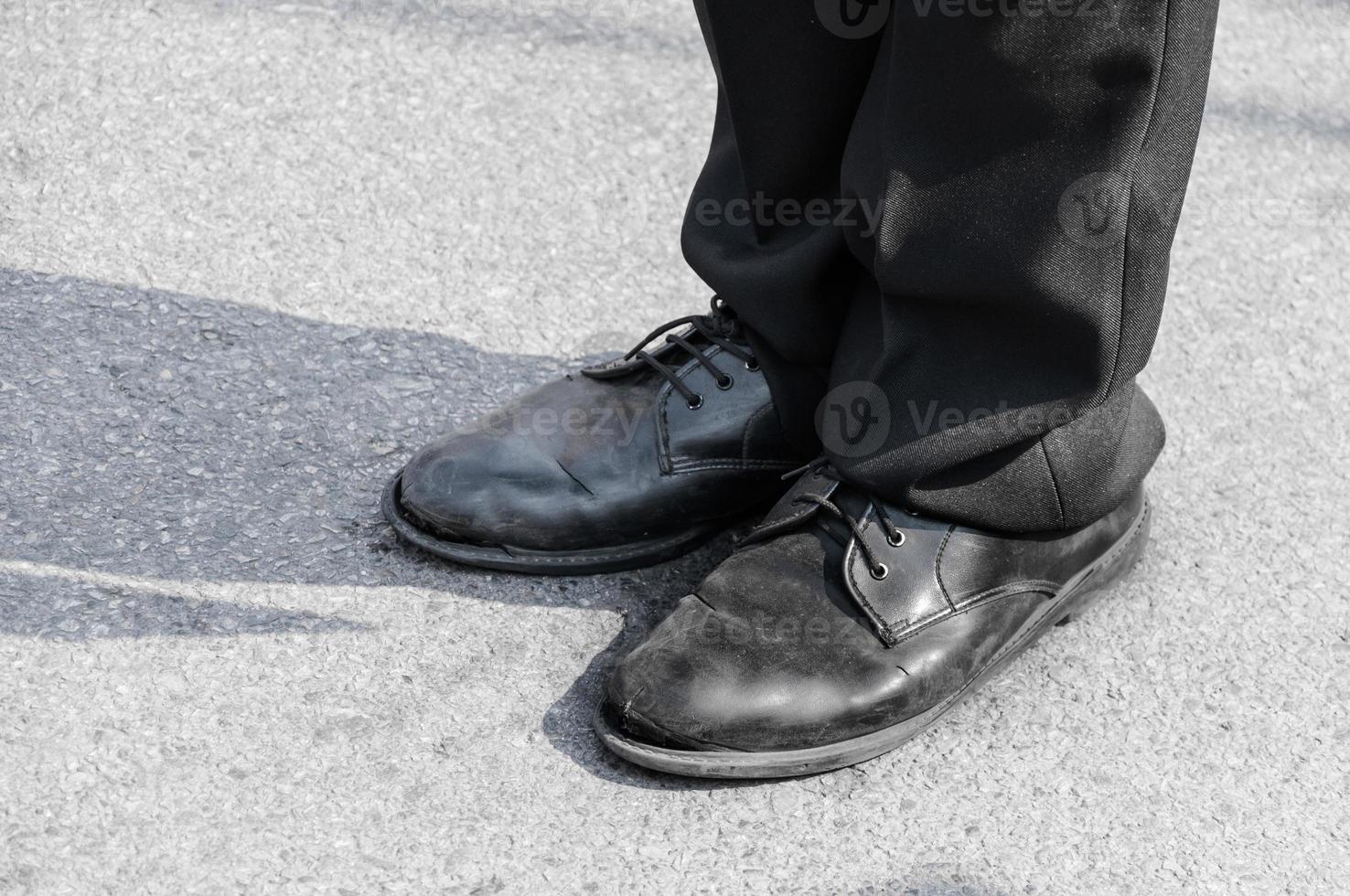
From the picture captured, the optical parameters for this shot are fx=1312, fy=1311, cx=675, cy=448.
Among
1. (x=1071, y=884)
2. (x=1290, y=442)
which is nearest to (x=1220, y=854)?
(x=1071, y=884)

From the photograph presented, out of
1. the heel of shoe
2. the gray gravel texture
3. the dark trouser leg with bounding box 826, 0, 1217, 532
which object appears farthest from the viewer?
the heel of shoe

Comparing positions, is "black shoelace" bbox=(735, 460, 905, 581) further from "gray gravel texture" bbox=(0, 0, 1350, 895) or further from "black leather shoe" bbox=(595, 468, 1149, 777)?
"gray gravel texture" bbox=(0, 0, 1350, 895)

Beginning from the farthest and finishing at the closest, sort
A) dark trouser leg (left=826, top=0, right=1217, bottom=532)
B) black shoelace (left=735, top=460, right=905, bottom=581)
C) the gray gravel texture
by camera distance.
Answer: black shoelace (left=735, top=460, right=905, bottom=581), the gray gravel texture, dark trouser leg (left=826, top=0, right=1217, bottom=532)

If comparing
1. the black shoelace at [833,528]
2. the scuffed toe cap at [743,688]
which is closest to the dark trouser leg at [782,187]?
the black shoelace at [833,528]

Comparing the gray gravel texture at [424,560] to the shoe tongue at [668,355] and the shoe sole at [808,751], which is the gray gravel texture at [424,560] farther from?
the shoe tongue at [668,355]

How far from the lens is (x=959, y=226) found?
1254 millimetres

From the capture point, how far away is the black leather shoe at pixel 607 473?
5.16ft

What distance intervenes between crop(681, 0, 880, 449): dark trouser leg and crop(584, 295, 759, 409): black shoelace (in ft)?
0.22

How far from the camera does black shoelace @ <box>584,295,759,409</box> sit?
1599 millimetres

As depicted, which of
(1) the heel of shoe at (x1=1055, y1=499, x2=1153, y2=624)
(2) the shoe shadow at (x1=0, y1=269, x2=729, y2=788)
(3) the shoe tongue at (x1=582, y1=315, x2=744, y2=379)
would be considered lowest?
(1) the heel of shoe at (x1=1055, y1=499, x2=1153, y2=624)

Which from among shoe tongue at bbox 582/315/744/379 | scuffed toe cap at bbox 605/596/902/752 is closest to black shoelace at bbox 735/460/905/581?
scuffed toe cap at bbox 605/596/902/752

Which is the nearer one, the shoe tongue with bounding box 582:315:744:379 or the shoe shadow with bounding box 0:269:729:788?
the shoe shadow with bounding box 0:269:729:788

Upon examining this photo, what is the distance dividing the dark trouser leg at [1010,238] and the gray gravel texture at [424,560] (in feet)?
1.03

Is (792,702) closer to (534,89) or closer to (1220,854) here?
(1220,854)
